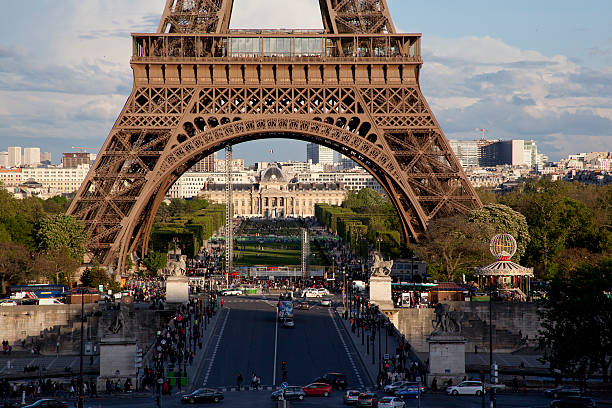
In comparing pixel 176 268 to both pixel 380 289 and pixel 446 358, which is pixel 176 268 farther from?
pixel 446 358

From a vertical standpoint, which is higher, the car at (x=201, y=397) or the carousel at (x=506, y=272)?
the carousel at (x=506, y=272)

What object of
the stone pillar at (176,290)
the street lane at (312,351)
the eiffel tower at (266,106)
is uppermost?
the eiffel tower at (266,106)

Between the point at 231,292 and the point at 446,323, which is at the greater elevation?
the point at 231,292

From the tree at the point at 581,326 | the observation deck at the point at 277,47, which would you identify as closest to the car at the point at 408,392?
the tree at the point at 581,326

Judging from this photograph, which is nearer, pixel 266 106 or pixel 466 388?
pixel 466 388

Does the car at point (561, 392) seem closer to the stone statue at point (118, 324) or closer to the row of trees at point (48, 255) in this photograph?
the stone statue at point (118, 324)

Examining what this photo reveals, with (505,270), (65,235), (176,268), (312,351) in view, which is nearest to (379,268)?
(505,270)

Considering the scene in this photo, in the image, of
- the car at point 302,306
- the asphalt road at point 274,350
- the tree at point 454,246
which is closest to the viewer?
the asphalt road at point 274,350

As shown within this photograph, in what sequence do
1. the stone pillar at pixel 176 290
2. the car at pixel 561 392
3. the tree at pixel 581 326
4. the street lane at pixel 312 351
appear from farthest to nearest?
the stone pillar at pixel 176 290, the street lane at pixel 312 351, the tree at pixel 581 326, the car at pixel 561 392
